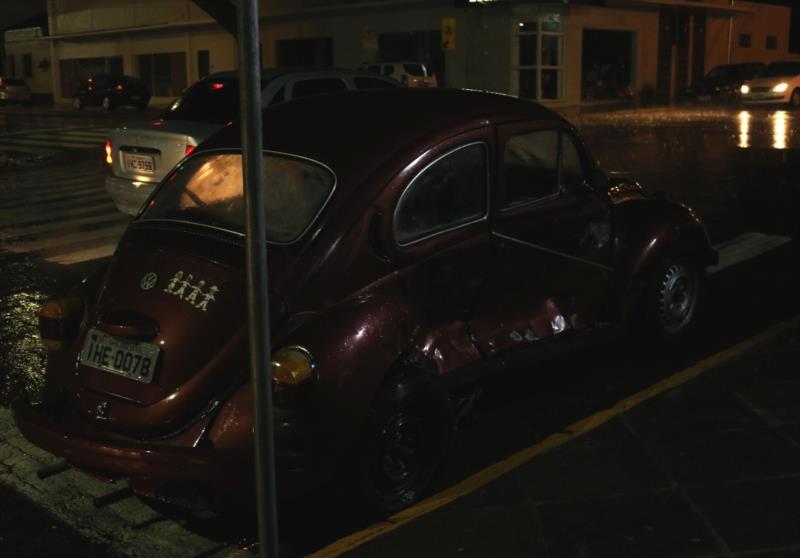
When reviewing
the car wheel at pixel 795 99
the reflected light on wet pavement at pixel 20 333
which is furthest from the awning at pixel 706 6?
the reflected light on wet pavement at pixel 20 333

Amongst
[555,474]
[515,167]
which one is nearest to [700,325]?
[515,167]

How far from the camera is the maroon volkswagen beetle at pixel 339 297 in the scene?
3830 mm

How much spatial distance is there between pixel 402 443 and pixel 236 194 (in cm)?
148

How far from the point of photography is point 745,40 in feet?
155

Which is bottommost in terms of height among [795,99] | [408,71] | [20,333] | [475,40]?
Answer: [20,333]

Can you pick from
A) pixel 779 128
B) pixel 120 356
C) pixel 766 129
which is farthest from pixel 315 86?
pixel 779 128

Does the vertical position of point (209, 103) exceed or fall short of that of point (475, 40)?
it falls short

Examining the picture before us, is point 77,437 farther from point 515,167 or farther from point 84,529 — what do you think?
point 515,167

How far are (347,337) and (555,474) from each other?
1.16 metres

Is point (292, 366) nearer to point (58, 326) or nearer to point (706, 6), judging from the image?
point (58, 326)

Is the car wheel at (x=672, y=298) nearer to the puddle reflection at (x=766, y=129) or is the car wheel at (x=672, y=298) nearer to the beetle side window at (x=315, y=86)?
the beetle side window at (x=315, y=86)

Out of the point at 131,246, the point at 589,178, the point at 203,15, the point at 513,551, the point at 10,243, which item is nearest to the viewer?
the point at 513,551

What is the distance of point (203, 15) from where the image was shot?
43469 mm

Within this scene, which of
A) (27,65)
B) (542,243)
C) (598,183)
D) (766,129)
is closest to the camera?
(542,243)
